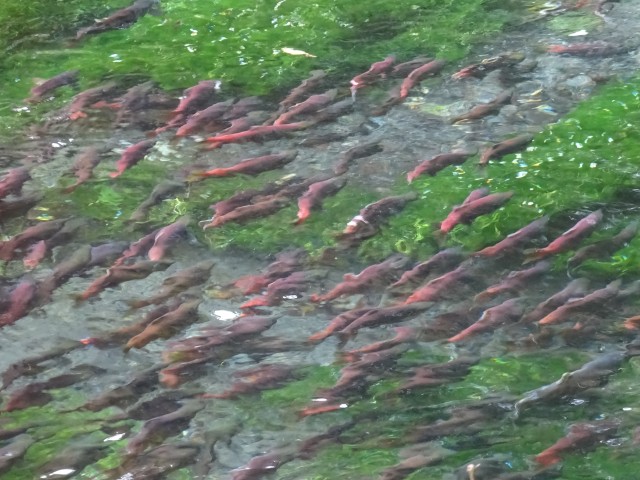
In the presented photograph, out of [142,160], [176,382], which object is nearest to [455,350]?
[176,382]

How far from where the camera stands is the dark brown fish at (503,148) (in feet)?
16.4

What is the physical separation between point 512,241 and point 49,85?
323 cm

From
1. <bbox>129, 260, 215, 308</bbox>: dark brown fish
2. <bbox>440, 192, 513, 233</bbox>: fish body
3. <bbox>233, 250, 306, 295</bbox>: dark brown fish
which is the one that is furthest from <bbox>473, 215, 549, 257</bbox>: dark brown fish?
<bbox>129, 260, 215, 308</bbox>: dark brown fish

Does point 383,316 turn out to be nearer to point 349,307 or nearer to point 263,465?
point 349,307

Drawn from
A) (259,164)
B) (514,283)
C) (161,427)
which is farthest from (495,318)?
(259,164)

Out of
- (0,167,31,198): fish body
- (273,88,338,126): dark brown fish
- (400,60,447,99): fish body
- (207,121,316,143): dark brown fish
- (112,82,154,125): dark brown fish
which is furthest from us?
(400,60,447,99): fish body

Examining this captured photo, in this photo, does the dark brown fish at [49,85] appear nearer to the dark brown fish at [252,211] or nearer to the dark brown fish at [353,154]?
the dark brown fish at [252,211]

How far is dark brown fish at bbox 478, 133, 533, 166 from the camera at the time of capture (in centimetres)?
498

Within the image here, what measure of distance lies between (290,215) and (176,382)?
1.36 metres

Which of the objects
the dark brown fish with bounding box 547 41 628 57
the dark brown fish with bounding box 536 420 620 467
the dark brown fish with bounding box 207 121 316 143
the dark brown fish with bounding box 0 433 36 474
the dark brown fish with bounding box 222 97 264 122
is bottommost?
the dark brown fish with bounding box 536 420 620 467

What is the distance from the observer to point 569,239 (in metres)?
4.36

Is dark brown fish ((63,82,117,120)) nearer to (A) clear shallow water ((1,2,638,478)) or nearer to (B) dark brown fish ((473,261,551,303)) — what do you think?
(A) clear shallow water ((1,2,638,478))

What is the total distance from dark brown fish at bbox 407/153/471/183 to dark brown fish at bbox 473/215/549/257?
0.65 meters

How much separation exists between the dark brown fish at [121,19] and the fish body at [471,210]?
3315mm
